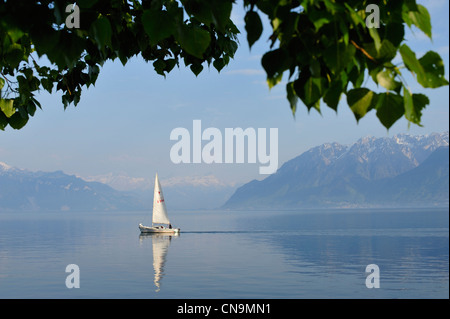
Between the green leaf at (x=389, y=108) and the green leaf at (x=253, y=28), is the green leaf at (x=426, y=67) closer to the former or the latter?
the green leaf at (x=389, y=108)

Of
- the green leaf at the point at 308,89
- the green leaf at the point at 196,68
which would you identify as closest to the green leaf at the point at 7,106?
the green leaf at the point at 196,68

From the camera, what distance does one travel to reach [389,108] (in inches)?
119

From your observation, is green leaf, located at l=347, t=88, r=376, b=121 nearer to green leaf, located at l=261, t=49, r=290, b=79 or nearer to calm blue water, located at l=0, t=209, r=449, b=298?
green leaf, located at l=261, t=49, r=290, b=79

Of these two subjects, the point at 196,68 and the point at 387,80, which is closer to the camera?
the point at 387,80

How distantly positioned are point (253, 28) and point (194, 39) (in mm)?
331

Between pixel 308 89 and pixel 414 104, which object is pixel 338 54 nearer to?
pixel 308 89

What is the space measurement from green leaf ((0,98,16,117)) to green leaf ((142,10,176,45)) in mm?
3490

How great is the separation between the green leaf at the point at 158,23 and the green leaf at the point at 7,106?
349 cm

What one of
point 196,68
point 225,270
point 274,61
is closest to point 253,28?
point 274,61

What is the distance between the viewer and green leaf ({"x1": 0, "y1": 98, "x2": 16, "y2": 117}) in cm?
609

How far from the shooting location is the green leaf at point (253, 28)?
310 cm

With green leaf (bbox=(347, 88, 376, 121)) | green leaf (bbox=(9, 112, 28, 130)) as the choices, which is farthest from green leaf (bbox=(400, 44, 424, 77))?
green leaf (bbox=(9, 112, 28, 130))
